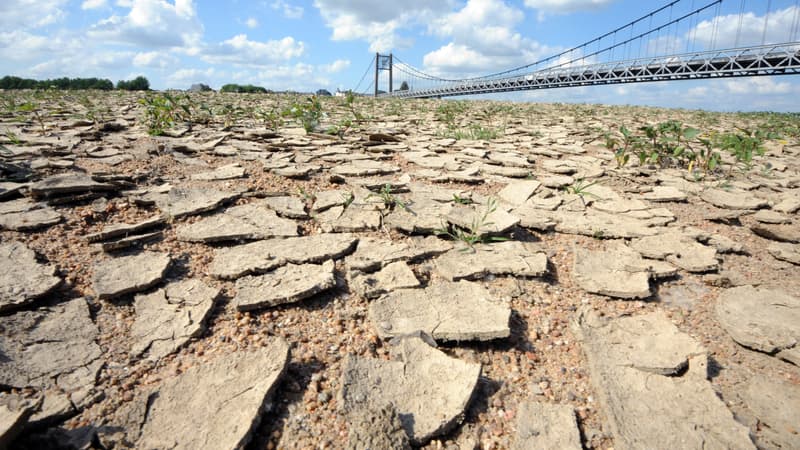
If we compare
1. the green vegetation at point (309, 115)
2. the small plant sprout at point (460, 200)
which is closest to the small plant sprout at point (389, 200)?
the small plant sprout at point (460, 200)

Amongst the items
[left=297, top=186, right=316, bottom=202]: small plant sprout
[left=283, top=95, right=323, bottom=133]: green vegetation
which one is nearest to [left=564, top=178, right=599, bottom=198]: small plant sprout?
[left=297, top=186, right=316, bottom=202]: small plant sprout

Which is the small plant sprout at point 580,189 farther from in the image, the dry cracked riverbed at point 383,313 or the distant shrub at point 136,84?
Answer: the distant shrub at point 136,84

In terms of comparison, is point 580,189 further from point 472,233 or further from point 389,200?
point 389,200

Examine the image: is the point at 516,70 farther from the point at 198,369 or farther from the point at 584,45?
the point at 198,369

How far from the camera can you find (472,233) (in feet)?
6.04

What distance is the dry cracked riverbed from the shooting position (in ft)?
3.07

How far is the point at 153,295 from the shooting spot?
4.48 ft

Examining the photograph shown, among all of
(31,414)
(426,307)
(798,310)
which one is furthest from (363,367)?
(798,310)

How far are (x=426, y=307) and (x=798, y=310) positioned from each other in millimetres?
→ 1293

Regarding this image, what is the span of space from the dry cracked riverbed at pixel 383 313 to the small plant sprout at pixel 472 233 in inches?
0.5

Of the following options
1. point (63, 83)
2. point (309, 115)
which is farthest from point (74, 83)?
point (309, 115)

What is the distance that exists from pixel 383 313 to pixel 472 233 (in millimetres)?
704

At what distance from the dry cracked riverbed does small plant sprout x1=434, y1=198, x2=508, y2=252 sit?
0.04 feet

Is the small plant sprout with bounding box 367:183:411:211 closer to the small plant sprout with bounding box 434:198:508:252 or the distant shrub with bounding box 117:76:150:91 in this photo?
the small plant sprout with bounding box 434:198:508:252
